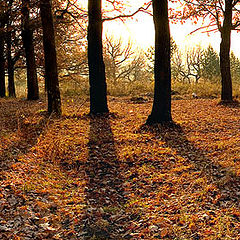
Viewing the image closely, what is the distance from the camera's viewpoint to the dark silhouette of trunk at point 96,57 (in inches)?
378

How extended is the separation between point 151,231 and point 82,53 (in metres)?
21.4

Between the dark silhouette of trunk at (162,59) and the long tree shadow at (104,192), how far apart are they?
6.55 ft

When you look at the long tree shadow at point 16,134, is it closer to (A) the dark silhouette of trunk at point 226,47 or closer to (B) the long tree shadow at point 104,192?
(B) the long tree shadow at point 104,192

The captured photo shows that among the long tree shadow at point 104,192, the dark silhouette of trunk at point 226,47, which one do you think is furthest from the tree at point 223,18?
the long tree shadow at point 104,192

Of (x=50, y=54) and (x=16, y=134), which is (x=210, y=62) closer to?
(x=50, y=54)

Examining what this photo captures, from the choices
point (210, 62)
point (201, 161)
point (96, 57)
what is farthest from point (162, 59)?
point (210, 62)

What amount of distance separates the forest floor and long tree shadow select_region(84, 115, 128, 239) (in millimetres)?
14

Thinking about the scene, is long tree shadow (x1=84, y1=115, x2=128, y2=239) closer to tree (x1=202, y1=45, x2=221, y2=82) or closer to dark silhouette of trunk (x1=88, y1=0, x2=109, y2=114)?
dark silhouette of trunk (x1=88, y1=0, x2=109, y2=114)

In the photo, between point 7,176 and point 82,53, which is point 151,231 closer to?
point 7,176

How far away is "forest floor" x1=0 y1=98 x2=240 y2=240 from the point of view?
3621 mm

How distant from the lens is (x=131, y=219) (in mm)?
3926

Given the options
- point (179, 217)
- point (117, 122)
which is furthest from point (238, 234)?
point (117, 122)

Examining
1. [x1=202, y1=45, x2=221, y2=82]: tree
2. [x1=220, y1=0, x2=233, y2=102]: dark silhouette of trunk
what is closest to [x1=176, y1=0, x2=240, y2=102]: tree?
[x1=220, y1=0, x2=233, y2=102]: dark silhouette of trunk

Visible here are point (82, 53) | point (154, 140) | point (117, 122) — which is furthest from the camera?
point (82, 53)
